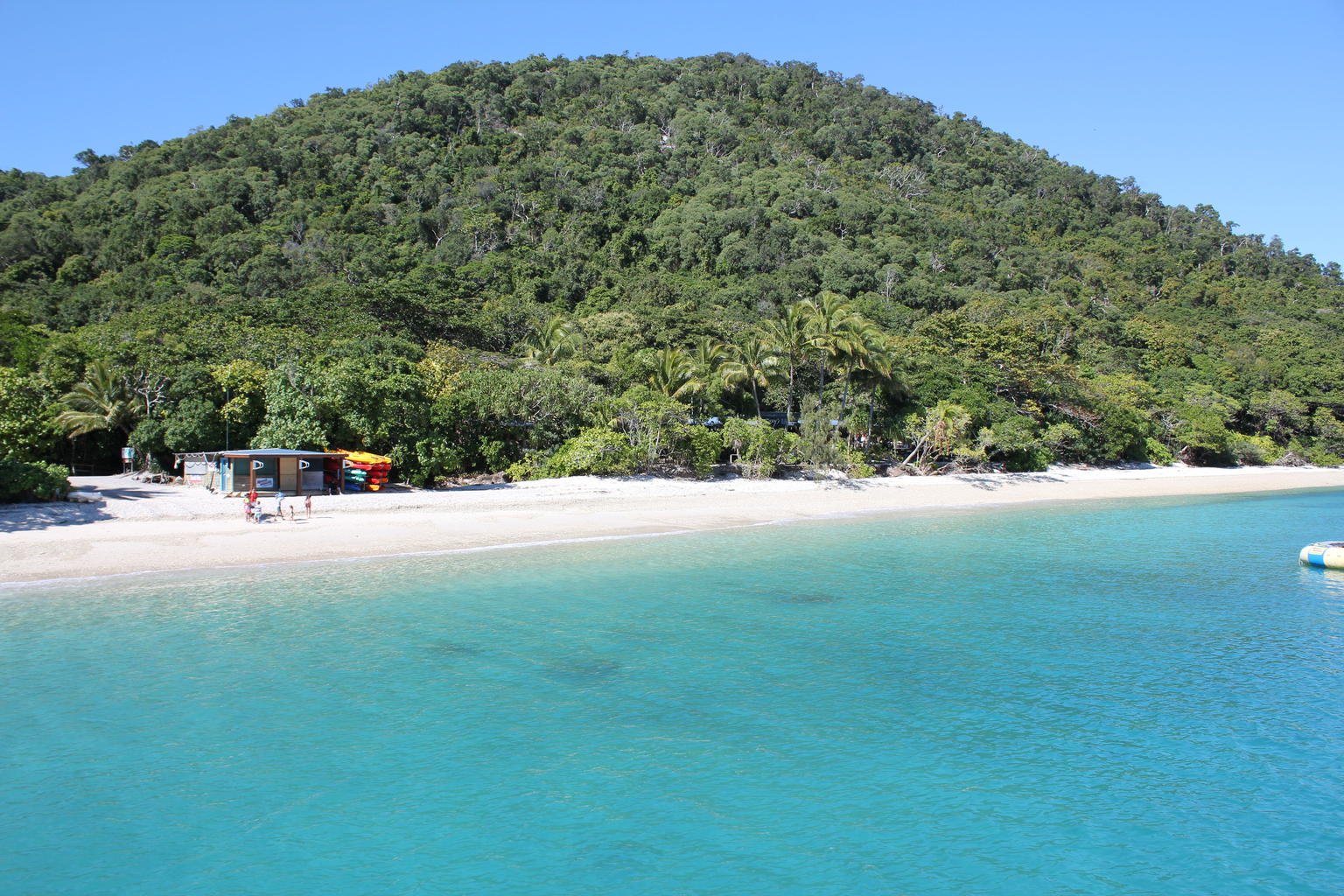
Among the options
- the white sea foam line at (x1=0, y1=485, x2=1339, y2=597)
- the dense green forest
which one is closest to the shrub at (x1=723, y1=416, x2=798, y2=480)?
the dense green forest

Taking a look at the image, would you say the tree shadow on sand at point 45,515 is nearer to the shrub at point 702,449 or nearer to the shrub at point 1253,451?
the shrub at point 702,449

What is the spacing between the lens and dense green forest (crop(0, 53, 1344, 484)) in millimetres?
31828

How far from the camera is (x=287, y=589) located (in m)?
19.0

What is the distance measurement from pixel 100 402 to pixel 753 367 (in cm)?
2601

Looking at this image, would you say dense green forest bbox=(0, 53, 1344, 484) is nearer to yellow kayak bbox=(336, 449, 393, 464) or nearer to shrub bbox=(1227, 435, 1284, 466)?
shrub bbox=(1227, 435, 1284, 466)

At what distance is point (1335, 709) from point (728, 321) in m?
39.4

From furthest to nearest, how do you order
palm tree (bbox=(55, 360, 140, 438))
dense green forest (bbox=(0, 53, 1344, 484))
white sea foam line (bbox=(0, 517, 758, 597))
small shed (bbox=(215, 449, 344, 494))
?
dense green forest (bbox=(0, 53, 1344, 484)), palm tree (bbox=(55, 360, 140, 438)), small shed (bbox=(215, 449, 344, 494)), white sea foam line (bbox=(0, 517, 758, 597))

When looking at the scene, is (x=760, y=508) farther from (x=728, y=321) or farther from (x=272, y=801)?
(x=272, y=801)

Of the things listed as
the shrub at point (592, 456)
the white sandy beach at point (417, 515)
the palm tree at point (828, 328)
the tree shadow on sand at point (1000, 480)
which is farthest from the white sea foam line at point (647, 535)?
the palm tree at point (828, 328)

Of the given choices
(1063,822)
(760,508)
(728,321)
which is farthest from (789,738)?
(728,321)

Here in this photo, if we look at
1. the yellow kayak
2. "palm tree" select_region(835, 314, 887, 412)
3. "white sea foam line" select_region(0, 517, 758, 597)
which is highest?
"palm tree" select_region(835, 314, 887, 412)

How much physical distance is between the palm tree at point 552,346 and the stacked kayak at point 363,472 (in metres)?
12.9

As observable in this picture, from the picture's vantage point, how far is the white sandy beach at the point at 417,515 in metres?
20.5

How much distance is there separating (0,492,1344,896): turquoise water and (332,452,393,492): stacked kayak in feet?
27.4
